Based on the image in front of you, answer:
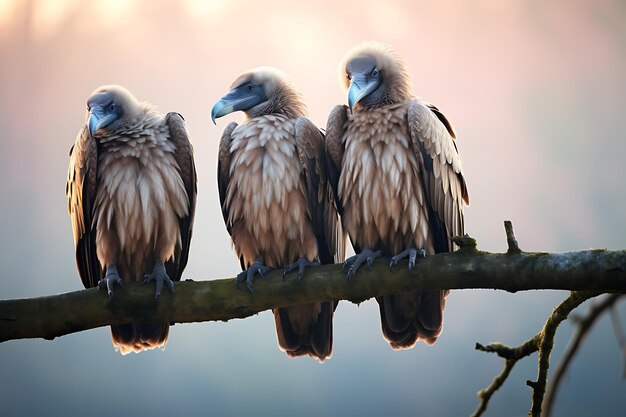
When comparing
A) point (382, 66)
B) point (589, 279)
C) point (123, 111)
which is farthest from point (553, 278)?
point (123, 111)

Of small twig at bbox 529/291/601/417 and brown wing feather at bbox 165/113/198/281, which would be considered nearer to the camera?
small twig at bbox 529/291/601/417

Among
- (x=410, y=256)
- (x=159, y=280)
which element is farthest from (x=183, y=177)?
(x=410, y=256)

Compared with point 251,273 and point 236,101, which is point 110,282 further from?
point 236,101

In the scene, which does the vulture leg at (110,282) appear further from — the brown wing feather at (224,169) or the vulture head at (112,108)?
the vulture head at (112,108)

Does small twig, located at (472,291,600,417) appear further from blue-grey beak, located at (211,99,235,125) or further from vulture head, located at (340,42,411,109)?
blue-grey beak, located at (211,99,235,125)

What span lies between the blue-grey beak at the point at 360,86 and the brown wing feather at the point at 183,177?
4.68ft

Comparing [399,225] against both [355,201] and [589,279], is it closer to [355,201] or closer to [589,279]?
[355,201]

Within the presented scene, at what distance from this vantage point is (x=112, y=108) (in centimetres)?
712

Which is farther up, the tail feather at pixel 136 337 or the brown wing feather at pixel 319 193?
the brown wing feather at pixel 319 193

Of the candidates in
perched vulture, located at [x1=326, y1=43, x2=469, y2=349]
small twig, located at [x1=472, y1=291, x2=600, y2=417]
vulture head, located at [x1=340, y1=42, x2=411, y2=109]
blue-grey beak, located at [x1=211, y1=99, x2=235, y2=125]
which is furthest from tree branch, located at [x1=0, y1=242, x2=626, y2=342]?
blue-grey beak, located at [x1=211, y1=99, x2=235, y2=125]

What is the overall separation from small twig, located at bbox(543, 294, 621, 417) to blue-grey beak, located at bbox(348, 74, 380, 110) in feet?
9.10

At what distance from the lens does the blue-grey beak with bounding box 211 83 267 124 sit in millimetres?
7332

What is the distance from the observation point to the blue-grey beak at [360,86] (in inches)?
A: 266

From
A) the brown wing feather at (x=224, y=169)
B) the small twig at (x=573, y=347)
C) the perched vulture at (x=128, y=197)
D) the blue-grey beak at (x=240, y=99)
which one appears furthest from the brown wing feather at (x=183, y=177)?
the small twig at (x=573, y=347)
